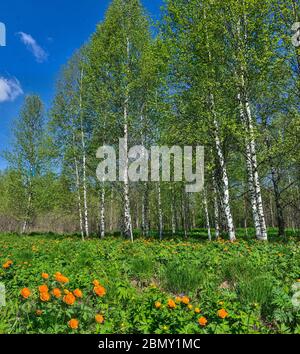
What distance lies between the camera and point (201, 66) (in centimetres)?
1355

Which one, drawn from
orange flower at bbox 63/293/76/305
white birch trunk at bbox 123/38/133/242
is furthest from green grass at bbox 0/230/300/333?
white birch trunk at bbox 123/38/133/242

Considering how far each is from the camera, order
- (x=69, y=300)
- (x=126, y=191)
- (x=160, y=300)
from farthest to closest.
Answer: (x=126, y=191), (x=160, y=300), (x=69, y=300)

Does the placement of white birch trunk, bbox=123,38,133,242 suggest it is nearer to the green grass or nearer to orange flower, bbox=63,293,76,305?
the green grass

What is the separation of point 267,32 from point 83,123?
1338 cm

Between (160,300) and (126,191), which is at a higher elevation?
(126,191)

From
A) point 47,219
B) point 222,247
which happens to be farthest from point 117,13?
point 47,219

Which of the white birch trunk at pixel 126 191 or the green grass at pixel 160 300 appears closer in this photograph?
the green grass at pixel 160 300

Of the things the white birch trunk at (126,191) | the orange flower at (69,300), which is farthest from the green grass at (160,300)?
the white birch trunk at (126,191)

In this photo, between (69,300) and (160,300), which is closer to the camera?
(69,300)

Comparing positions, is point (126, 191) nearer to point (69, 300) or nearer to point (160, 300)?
point (160, 300)

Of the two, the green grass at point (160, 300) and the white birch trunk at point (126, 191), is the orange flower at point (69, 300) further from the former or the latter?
the white birch trunk at point (126, 191)

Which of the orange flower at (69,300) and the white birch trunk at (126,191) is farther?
the white birch trunk at (126,191)

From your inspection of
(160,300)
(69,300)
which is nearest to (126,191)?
(160,300)

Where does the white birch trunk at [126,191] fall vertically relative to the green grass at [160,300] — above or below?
above
